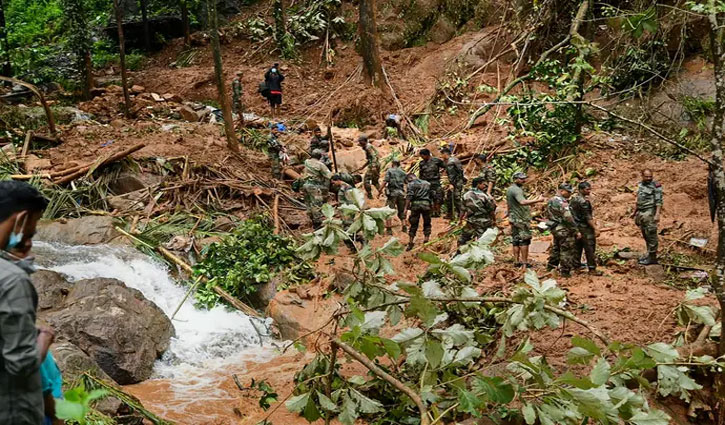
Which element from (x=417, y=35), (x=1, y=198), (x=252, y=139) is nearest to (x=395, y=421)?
(x=1, y=198)

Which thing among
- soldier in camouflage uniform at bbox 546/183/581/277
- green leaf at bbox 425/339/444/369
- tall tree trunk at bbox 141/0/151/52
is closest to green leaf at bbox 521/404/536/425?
green leaf at bbox 425/339/444/369

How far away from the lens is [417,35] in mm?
20266

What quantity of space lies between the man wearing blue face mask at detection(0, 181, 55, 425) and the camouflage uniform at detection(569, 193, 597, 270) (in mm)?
7268

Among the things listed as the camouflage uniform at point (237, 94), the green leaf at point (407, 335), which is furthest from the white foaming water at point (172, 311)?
the camouflage uniform at point (237, 94)

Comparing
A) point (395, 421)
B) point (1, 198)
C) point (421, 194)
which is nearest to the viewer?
point (1, 198)

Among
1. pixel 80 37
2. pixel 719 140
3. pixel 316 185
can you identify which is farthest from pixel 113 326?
pixel 80 37

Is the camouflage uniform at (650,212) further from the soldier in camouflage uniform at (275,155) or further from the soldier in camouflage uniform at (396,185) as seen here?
the soldier in camouflage uniform at (275,155)

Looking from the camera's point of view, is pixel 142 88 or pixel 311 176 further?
pixel 142 88

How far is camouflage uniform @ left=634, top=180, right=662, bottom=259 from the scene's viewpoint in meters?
8.55

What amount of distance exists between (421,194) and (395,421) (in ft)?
17.4

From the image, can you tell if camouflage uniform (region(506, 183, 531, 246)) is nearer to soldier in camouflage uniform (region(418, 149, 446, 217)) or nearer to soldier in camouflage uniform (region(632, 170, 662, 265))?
soldier in camouflage uniform (region(632, 170, 662, 265))

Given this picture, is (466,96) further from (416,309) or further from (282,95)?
(416,309)

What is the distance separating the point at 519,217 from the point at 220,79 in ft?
26.3

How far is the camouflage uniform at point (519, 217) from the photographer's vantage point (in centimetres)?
902
